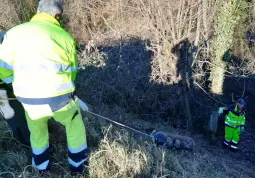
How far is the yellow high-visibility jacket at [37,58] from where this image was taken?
2768 millimetres

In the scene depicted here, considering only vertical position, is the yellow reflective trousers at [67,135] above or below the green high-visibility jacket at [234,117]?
above

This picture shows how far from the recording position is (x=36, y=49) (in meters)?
2.75

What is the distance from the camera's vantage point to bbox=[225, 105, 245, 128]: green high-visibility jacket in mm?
7690

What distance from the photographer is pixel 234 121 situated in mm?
7746

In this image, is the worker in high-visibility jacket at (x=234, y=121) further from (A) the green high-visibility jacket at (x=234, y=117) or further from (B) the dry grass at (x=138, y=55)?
(B) the dry grass at (x=138, y=55)

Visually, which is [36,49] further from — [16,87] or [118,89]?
[118,89]

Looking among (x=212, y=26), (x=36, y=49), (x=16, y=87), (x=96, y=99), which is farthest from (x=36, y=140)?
(x=212, y=26)

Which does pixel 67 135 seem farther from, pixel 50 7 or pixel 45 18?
pixel 50 7

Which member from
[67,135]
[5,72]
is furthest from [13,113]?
[67,135]

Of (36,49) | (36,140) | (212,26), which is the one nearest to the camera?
(36,49)

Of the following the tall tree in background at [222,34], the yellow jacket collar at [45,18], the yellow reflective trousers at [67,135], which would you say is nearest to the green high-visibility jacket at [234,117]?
the tall tree in background at [222,34]

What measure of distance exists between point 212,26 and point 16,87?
260 inches

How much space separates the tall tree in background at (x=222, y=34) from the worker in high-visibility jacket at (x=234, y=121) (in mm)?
1438

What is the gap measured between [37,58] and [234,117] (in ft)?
20.1
